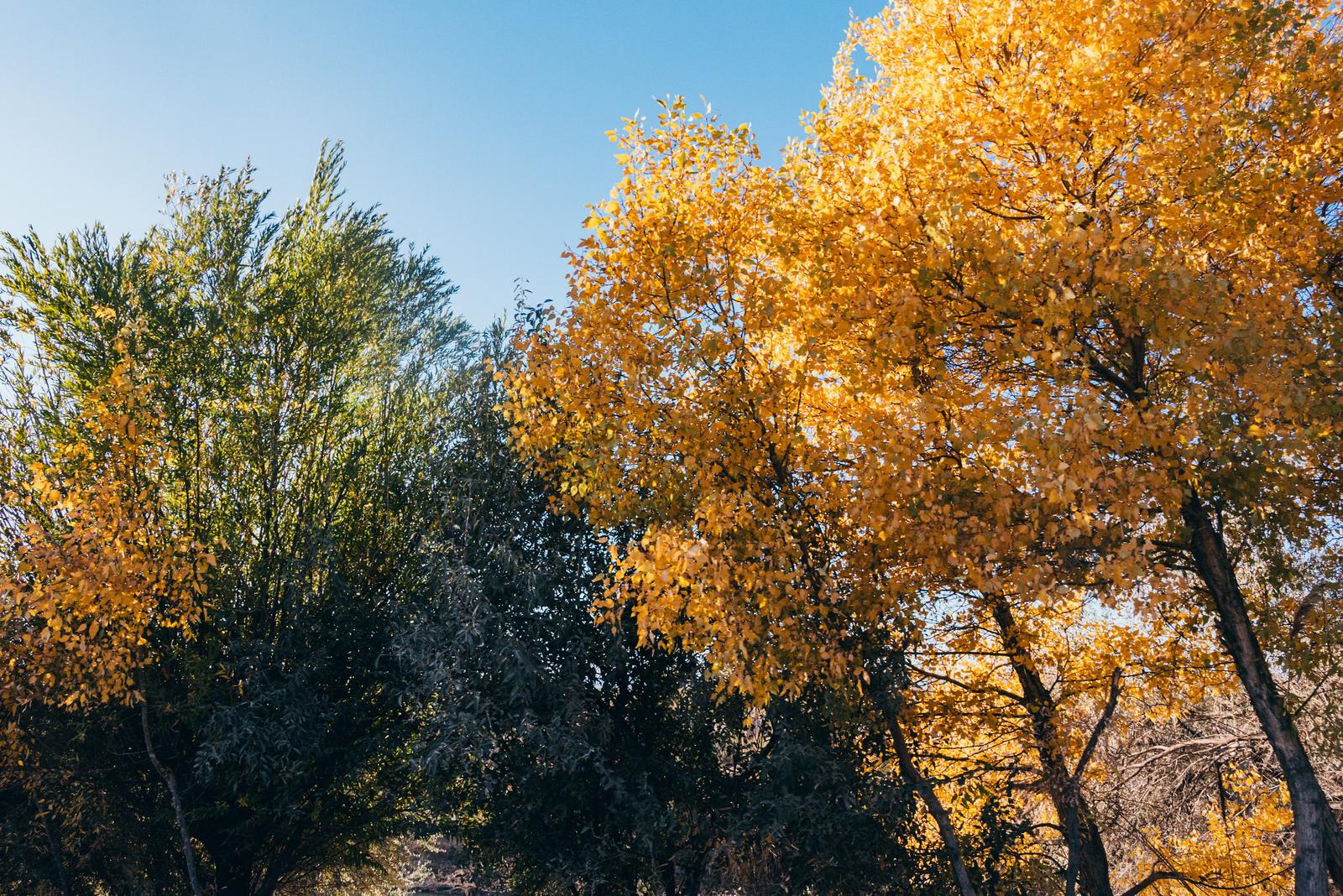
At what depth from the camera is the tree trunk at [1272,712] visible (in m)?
7.02

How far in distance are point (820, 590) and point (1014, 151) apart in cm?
488

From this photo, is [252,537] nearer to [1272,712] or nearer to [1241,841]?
[1272,712]

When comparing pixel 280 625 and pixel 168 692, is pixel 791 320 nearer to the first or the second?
pixel 280 625

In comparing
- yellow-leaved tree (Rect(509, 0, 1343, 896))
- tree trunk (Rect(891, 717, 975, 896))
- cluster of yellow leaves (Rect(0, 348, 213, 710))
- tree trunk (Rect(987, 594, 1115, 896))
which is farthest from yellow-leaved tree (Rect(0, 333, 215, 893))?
tree trunk (Rect(987, 594, 1115, 896))

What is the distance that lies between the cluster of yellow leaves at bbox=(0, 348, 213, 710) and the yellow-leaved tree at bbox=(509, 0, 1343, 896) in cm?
435

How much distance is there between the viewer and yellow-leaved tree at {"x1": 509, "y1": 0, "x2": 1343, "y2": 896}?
653 cm

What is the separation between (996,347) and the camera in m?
7.61

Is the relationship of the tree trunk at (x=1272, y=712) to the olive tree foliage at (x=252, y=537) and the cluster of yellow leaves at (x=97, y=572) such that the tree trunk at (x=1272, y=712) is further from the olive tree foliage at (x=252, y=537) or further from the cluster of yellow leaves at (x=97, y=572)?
the cluster of yellow leaves at (x=97, y=572)

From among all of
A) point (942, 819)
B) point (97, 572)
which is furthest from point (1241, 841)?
point (97, 572)

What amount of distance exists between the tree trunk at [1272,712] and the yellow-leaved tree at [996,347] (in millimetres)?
29

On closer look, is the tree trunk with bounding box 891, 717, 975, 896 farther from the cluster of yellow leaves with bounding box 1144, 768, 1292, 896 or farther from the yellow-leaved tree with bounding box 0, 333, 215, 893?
the yellow-leaved tree with bounding box 0, 333, 215, 893

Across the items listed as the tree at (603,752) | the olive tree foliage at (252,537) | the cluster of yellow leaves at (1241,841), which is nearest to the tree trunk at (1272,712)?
the tree at (603,752)

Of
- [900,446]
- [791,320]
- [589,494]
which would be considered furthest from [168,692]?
[900,446]

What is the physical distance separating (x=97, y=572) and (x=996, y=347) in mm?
9047
